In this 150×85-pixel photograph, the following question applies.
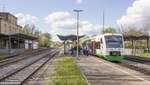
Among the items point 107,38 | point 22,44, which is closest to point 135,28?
point 22,44

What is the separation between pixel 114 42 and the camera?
40688mm

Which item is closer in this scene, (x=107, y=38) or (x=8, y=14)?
(x=107, y=38)

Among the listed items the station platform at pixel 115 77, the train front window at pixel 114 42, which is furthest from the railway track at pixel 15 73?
the train front window at pixel 114 42

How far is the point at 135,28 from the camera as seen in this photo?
115m

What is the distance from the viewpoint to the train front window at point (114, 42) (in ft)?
133

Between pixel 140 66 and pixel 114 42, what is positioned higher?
pixel 114 42

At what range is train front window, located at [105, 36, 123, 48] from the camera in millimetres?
40400

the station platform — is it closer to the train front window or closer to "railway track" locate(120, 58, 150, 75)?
"railway track" locate(120, 58, 150, 75)

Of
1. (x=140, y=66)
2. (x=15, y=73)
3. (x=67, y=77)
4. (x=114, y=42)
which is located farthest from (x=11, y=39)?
(x=67, y=77)

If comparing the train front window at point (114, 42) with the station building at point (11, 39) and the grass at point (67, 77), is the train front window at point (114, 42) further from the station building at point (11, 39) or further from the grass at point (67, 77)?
the station building at point (11, 39)

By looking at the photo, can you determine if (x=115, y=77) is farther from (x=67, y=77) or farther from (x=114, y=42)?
(x=114, y=42)

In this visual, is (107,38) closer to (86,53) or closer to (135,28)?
(86,53)

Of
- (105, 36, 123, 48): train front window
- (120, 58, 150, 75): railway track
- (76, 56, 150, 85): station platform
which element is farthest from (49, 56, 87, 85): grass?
(105, 36, 123, 48): train front window

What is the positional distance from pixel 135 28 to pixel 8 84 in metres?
98.9
